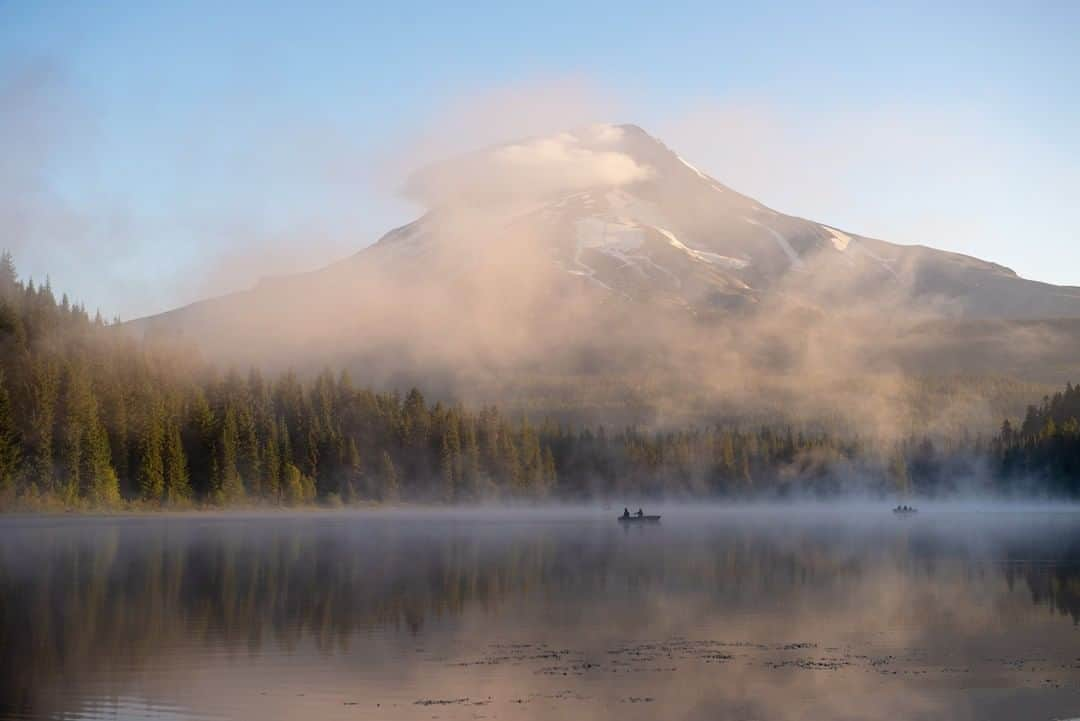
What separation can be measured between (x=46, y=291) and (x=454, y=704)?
14046 cm

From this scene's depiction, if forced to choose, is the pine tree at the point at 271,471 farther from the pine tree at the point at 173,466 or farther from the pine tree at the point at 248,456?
the pine tree at the point at 173,466

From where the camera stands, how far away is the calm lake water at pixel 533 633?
115ft

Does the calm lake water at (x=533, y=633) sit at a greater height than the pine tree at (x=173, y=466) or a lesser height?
lesser

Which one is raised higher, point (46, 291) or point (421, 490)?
point (46, 291)

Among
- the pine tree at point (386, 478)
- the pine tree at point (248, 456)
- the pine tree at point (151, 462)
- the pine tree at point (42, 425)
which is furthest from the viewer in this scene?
the pine tree at point (386, 478)

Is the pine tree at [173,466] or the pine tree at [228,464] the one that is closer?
the pine tree at [173,466]

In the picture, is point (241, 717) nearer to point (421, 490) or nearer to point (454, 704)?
point (454, 704)

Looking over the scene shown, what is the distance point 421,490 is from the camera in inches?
7382

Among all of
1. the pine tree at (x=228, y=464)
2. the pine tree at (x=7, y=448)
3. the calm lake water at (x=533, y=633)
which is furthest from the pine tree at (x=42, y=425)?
the calm lake water at (x=533, y=633)

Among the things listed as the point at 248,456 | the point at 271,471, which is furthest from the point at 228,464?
the point at 271,471

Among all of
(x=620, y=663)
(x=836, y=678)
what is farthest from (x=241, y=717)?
(x=836, y=678)

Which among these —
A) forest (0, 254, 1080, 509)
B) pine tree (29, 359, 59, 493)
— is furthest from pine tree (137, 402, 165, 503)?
pine tree (29, 359, 59, 493)

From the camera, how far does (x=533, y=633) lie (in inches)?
1879

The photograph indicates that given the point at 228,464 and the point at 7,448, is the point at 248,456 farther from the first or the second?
the point at 7,448
